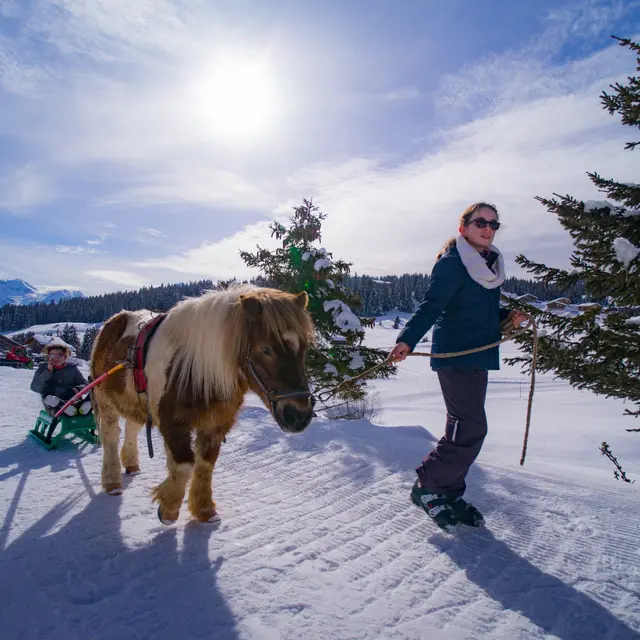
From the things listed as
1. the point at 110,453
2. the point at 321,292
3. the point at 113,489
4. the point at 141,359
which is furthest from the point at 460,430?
the point at 321,292

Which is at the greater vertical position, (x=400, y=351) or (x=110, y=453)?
(x=400, y=351)

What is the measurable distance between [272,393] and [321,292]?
9169 mm

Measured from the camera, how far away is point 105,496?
11.9 feet

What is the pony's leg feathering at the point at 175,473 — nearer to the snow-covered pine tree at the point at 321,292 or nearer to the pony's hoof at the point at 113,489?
the pony's hoof at the point at 113,489

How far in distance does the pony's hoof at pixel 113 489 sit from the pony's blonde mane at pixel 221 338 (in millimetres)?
1520

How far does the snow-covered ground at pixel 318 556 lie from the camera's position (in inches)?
76.8

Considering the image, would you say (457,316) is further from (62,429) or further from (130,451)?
(62,429)

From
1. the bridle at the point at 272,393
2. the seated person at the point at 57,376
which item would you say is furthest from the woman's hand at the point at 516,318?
the seated person at the point at 57,376

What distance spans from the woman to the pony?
878 mm

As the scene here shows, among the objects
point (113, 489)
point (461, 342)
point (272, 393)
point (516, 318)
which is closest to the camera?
point (272, 393)

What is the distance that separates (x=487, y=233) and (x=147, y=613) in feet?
11.2

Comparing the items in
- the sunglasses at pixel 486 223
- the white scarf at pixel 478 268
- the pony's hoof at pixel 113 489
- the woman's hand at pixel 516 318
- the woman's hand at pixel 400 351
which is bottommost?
the pony's hoof at pixel 113 489

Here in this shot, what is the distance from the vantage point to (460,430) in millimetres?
3078

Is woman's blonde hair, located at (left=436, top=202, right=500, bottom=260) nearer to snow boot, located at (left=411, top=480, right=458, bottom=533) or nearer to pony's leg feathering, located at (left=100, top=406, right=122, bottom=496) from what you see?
snow boot, located at (left=411, top=480, right=458, bottom=533)
